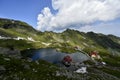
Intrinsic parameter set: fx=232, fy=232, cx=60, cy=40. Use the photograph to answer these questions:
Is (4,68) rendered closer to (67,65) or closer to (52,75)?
(52,75)

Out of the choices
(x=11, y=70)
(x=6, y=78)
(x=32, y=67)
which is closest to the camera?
(x=6, y=78)

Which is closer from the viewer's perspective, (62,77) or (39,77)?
(39,77)

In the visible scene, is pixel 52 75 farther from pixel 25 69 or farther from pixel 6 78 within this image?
pixel 6 78

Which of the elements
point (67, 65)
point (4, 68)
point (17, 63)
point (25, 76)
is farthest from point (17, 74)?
point (67, 65)

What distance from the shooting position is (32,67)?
5497cm

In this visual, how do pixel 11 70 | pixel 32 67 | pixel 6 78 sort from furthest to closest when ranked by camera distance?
pixel 32 67 < pixel 11 70 < pixel 6 78

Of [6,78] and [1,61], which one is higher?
[1,61]

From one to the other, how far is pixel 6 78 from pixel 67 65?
1838 inches

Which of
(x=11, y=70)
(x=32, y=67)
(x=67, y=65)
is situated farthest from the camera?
(x=67, y=65)

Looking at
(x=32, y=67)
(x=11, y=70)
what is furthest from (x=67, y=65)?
(x=11, y=70)

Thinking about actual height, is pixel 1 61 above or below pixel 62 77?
above

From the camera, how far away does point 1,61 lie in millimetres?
56656

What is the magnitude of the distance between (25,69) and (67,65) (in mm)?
39886

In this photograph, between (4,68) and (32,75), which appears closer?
(32,75)
